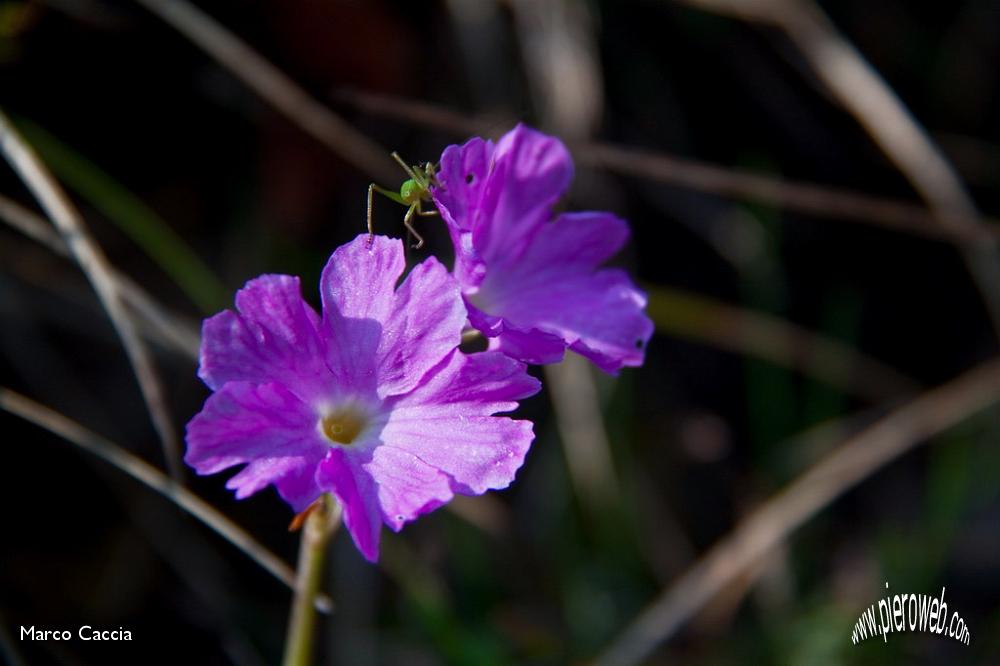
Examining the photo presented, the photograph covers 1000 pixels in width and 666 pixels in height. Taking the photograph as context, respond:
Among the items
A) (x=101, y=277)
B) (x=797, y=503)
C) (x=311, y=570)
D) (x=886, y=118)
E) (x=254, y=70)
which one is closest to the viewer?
(x=311, y=570)

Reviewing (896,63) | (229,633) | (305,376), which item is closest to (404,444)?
(305,376)

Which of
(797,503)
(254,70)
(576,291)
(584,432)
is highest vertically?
(254,70)

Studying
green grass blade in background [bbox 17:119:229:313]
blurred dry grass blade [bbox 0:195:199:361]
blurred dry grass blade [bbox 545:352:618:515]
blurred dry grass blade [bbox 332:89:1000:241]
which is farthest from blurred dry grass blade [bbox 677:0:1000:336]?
blurred dry grass blade [bbox 0:195:199:361]

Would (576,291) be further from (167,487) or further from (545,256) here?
(167,487)

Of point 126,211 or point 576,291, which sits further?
point 126,211

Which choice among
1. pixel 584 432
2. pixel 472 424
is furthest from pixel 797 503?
pixel 472 424

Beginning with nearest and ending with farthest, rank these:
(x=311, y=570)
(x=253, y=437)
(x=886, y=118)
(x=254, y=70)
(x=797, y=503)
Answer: (x=253, y=437), (x=311, y=570), (x=254, y=70), (x=797, y=503), (x=886, y=118)
